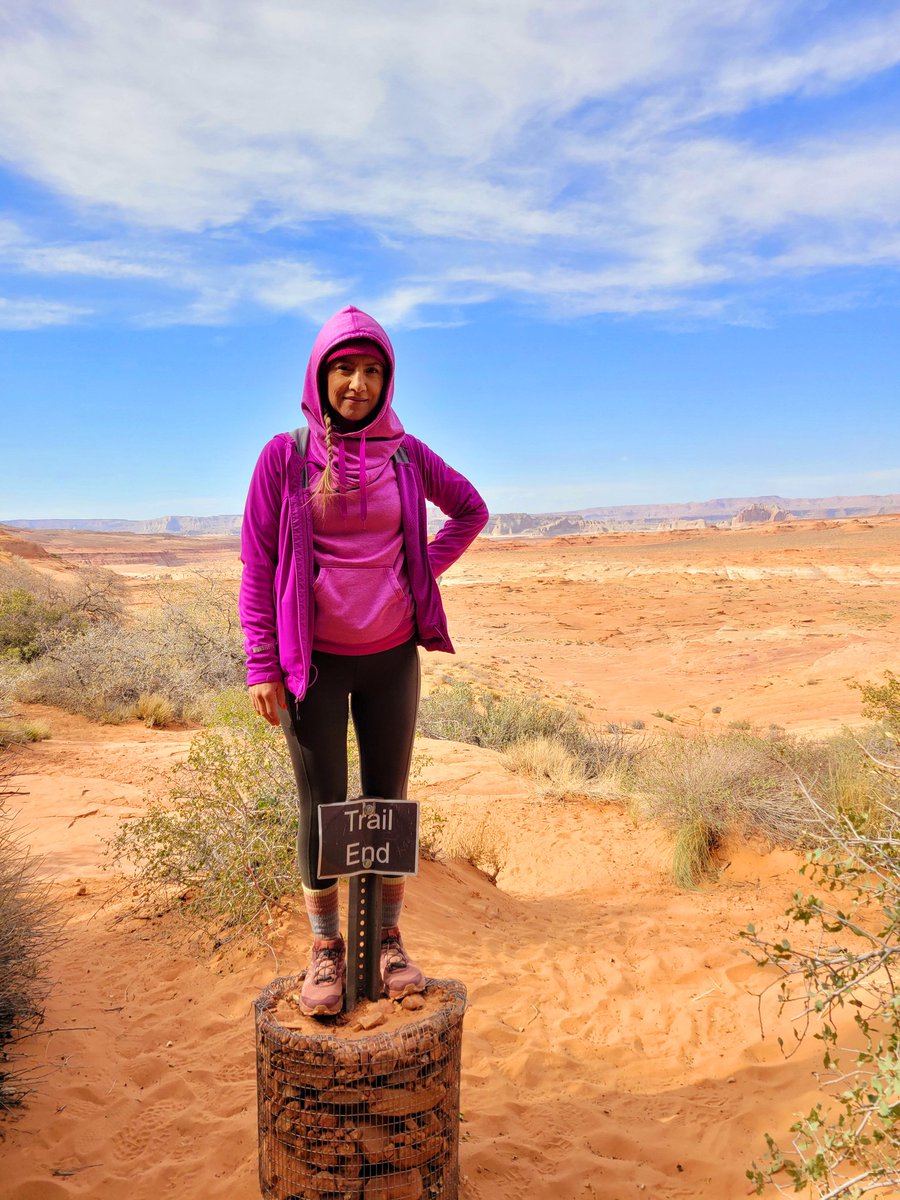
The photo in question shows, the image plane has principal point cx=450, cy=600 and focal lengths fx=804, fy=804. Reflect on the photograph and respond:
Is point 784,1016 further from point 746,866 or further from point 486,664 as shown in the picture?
point 486,664

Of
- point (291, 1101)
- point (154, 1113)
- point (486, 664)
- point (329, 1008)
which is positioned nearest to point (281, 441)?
point (329, 1008)

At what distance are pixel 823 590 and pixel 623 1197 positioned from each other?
3165 cm

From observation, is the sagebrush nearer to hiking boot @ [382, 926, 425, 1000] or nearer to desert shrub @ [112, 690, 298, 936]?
hiking boot @ [382, 926, 425, 1000]

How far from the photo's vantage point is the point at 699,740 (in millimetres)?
7918

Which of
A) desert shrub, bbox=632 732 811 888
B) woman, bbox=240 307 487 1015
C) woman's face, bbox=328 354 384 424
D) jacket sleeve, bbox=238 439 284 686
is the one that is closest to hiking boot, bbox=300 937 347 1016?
woman, bbox=240 307 487 1015

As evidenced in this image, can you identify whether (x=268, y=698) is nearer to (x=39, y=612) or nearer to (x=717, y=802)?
(x=717, y=802)

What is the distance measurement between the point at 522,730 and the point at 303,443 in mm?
8152

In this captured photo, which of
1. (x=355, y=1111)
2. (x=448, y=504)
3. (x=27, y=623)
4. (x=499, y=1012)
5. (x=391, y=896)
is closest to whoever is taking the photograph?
(x=355, y=1111)

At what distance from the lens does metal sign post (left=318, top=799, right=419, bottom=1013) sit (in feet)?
7.48

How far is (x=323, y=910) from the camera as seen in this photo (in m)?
2.44

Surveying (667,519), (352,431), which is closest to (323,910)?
(352,431)

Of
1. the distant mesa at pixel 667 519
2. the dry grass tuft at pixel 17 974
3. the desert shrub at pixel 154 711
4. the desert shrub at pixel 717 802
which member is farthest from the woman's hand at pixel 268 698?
the distant mesa at pixel 667 519

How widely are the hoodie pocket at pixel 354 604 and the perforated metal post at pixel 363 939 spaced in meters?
0.71

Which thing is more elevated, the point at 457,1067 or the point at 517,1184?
the point at 457,1067
